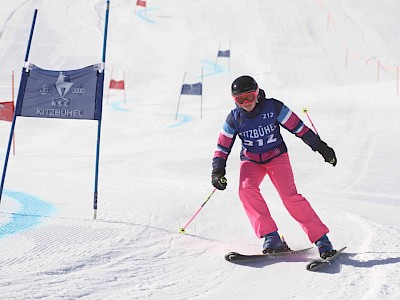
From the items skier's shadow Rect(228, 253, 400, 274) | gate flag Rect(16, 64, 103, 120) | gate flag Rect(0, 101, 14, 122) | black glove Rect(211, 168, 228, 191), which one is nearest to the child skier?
black glove Rect(211, 168, 228, 191)

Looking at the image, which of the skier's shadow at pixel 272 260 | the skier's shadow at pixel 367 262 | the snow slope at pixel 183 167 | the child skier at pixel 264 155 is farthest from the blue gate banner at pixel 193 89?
the skier's shadow at pixel 367 262

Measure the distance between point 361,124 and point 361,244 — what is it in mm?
10346

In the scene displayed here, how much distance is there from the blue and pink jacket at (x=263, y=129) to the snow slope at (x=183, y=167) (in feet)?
2.53

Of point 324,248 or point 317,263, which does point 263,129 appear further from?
point 317,263

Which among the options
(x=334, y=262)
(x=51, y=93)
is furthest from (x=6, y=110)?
(x=334, y=262)

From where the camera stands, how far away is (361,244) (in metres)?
5.03

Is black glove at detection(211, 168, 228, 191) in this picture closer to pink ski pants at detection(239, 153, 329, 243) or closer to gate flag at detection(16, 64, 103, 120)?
pink ski pants at detection(239, 153, 329, 243)

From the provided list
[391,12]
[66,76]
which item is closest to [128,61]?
[391,12]

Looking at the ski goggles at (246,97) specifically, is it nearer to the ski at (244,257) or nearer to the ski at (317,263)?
the ski at (244,257)

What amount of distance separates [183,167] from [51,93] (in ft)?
17.1

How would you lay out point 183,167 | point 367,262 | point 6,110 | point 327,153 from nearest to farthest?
point 367,262, point 327,153, point 183,167, point 6,110

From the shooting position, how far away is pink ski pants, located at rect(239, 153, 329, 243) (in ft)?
15.1

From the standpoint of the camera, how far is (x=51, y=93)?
5293 mm

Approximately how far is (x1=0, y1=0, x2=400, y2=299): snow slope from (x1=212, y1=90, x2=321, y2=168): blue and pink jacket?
0.77m
